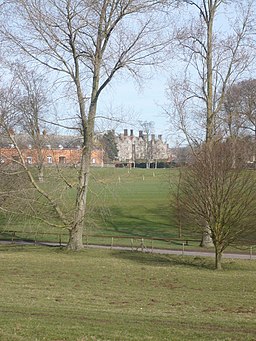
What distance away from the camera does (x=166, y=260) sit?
90.2 ft

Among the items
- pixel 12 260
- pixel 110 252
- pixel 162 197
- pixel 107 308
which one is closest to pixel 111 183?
pixel 110 252

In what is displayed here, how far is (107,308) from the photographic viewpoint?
1204cm

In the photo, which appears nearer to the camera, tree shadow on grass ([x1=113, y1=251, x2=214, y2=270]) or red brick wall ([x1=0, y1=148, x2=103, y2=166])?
tree shadow on grass ([x1=113, y1=251, x2=214, y2=270])

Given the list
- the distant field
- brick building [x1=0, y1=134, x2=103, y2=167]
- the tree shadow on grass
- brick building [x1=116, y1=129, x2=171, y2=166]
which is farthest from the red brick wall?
brick building [x1=116, y1=129, x2=171, y2=166]

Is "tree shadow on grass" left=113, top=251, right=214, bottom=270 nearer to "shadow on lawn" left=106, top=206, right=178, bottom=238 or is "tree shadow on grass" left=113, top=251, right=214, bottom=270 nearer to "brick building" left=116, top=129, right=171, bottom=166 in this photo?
"shadow on lawn" left=106, top=206, right=178, bottom=238

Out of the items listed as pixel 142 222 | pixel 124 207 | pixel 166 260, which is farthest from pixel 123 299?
pixel 124 207

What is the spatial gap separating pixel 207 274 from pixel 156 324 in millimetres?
12373

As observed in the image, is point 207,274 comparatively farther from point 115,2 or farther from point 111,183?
point 115,2

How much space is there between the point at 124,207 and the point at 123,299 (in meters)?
41.2

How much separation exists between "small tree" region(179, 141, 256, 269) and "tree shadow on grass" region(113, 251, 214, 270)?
7.72ft

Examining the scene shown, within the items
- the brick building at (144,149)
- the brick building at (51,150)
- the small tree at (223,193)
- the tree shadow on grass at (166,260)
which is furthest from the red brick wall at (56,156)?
the brick building at (144,149)

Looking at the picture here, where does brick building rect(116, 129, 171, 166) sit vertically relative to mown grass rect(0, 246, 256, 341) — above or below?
above

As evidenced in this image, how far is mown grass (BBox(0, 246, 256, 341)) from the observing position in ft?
27.2

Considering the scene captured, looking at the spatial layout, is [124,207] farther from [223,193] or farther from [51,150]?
[223,193]
